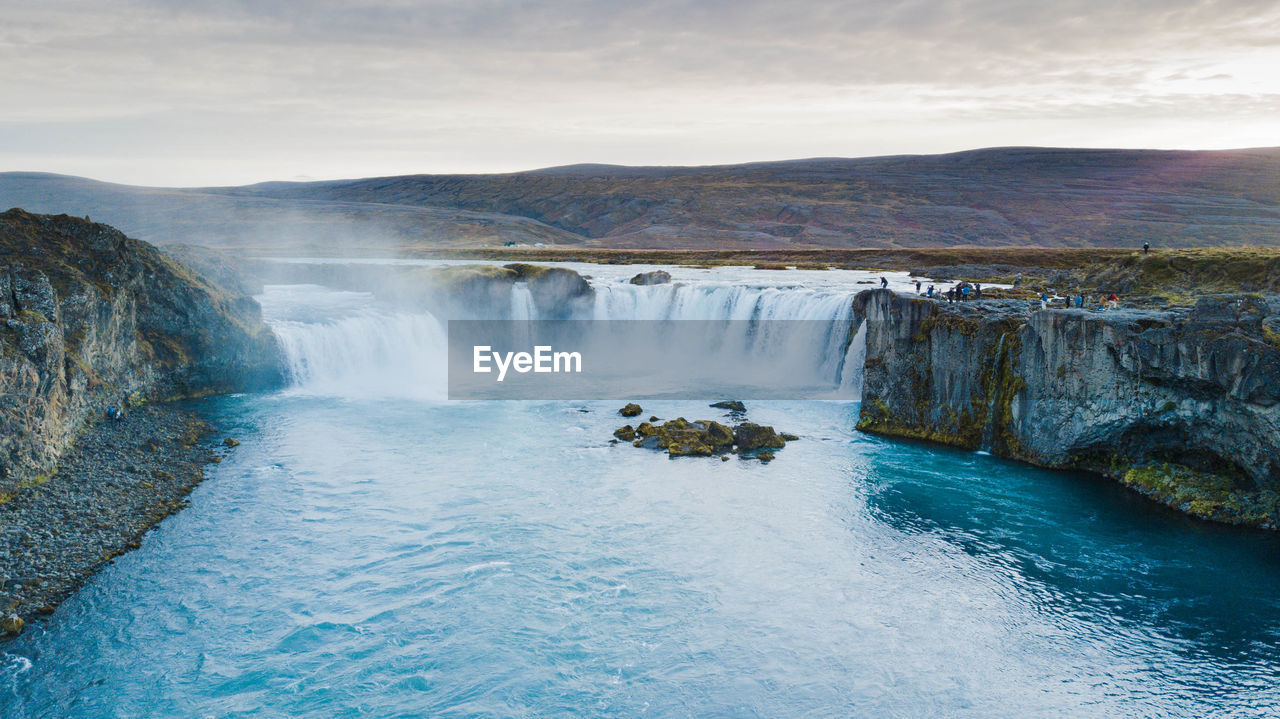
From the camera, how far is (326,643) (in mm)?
16656

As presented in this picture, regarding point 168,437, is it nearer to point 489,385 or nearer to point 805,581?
point 489,385

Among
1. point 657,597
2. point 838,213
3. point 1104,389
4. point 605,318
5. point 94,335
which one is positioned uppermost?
point 838,213

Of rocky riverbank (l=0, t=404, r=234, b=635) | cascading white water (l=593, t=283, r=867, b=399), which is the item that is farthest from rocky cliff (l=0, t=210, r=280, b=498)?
cascading white water (l=593, t=283, r=867, b=399)

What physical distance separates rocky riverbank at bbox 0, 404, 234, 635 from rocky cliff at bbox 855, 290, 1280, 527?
26170 mm

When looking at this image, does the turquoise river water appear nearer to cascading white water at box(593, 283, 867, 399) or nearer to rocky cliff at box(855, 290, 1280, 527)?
rocky cliff at box(855, 290, 1280, 527)

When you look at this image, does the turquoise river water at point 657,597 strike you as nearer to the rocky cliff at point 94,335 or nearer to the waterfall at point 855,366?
the rocky cliff at point 94,335

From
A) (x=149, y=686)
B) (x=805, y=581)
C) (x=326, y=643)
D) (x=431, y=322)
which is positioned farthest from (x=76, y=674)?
(x=431, y=322)

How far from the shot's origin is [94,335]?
28.7 m

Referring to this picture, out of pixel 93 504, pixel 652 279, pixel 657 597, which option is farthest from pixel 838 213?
pixel 93 504

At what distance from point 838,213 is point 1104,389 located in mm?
146439

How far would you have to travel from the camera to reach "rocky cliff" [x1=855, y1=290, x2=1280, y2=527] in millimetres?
21797

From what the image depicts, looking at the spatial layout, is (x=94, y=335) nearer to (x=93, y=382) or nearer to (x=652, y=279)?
(x=93, y=382)

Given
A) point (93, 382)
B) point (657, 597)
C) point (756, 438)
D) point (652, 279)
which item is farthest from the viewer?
point (652, 279)

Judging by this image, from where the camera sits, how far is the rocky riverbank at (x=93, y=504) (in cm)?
1752
